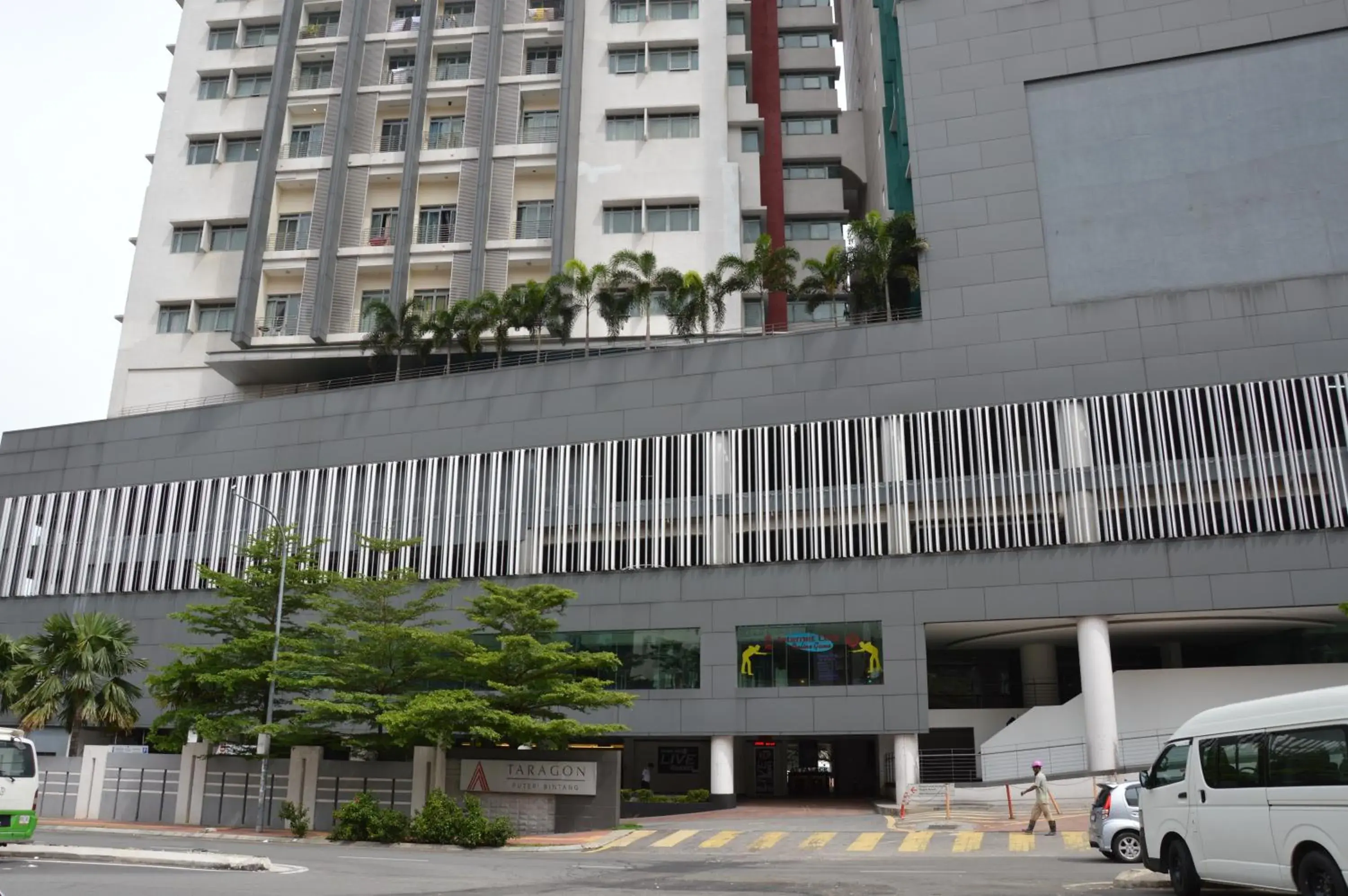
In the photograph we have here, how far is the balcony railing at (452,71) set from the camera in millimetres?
63219

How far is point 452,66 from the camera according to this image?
2509 inches

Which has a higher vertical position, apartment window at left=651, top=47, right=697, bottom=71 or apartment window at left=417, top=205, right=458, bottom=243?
apartment window at left=651, top=47, right=697, bottom=71

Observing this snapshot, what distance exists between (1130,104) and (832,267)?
45.4ft

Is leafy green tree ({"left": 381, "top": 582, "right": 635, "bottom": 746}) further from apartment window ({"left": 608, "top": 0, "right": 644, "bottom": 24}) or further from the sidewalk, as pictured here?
apartment window ({"left": 608, "top": 0, "right": 644, "bottom": 24})

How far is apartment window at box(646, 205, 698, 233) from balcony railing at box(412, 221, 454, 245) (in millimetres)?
11241

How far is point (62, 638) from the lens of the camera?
36.9 meters

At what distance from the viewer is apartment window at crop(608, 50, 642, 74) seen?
6153cm

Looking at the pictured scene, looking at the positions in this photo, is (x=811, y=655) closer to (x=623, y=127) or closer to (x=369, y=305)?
(x=369, y=305)

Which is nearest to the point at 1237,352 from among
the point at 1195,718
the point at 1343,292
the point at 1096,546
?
the point at 1343,292

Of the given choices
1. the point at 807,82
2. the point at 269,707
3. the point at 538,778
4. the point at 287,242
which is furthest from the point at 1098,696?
the point at 807,82

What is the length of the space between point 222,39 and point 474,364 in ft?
96.0

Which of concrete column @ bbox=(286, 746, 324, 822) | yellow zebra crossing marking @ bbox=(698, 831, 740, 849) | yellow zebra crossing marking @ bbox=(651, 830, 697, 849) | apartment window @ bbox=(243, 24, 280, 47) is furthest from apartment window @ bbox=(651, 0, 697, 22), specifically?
yellow zebra crossing marking @ bbox=(698, 831, 740, 849)

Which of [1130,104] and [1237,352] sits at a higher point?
[1130,104]

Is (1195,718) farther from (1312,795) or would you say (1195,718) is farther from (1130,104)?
(1130,104)
